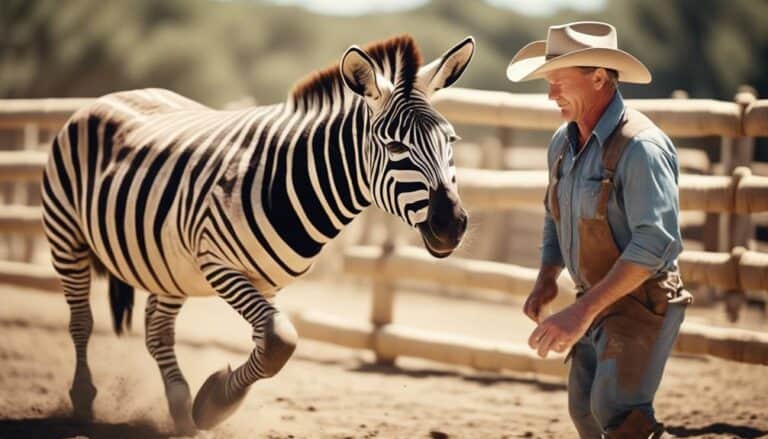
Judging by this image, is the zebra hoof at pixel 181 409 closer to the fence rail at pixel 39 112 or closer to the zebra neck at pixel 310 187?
the zebra neck at pixel 310 187

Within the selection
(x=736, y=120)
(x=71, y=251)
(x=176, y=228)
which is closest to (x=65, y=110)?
(x=71, y=251)

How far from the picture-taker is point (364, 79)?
4285 mm

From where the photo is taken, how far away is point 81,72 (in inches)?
1032

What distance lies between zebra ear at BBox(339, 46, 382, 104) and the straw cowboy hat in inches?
28.8

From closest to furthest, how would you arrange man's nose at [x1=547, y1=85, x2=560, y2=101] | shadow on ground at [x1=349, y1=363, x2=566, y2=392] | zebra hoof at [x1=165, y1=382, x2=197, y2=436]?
man's nose at [x1=547, y1=85, x2=560, y2=101] < zebra hoof at [x1=165, y1=382, x2=197, y2=436] < shadow on ground at [x1=349, y1=363, x2=566, y2=392]

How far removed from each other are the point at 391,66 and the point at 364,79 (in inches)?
8.9

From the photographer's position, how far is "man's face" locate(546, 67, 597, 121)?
3404mm

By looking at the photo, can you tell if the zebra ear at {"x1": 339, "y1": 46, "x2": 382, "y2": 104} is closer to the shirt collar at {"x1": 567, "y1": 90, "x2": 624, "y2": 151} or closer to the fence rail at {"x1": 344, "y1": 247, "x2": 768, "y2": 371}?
the shirt collar at {"x1": 567, "y1": 90, "x2": 624, "y2": 151}

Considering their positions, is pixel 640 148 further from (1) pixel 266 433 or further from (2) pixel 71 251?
(2) pixel 71 251

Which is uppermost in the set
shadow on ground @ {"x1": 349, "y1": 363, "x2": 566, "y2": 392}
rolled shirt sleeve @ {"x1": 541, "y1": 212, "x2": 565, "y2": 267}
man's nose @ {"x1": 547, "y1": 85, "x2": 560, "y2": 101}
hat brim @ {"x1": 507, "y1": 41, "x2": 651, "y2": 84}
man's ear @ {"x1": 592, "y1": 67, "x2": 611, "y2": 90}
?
hat brim @ {"x1": 507, "y1": 41, "x2": 651, "y2": 84}

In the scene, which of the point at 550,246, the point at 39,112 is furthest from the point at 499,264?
the point at 39,112

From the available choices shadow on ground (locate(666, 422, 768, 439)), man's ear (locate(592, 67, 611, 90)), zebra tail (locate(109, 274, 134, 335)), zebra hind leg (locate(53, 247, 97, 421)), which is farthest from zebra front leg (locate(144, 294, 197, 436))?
man's ear (locate(592, 67, 611, 90))

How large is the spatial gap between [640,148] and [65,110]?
6.25 metres

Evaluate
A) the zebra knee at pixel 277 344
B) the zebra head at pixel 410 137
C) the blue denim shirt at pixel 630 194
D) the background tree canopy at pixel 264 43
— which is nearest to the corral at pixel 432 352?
the zebra knee at pixel 277 344
